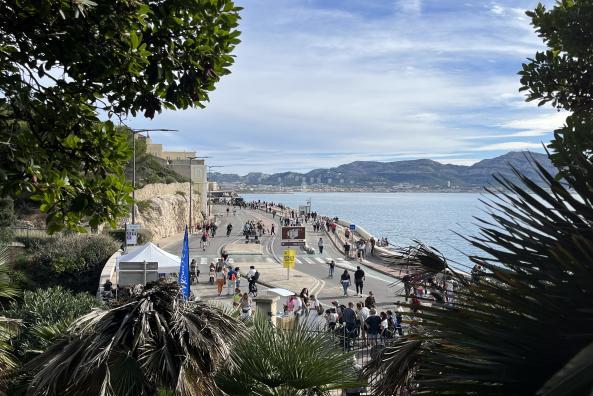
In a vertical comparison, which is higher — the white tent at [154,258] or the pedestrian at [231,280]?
the white tent at [154,258]

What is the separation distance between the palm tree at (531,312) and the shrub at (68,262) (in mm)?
25593

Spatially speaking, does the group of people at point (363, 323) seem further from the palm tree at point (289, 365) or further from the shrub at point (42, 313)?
the palm tree at point (289, 365)

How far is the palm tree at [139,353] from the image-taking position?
18.1ft

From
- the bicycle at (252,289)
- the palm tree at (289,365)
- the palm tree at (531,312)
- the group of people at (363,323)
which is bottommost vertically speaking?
the bicycle at (252,289)

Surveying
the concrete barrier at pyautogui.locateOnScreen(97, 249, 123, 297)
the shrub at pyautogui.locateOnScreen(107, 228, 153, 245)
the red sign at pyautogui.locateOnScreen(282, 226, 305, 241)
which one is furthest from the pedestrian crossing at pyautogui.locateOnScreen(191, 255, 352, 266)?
the concrete barrier at pyautogui.locateOnScreen(97, 249, 123, 297)

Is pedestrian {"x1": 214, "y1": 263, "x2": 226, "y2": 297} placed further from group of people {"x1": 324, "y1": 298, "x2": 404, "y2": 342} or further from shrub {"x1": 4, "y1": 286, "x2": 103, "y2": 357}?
shrub {"x1": 4, "y1": 286, "x2": 103, "y2": 357}

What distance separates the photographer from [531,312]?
8.40ft

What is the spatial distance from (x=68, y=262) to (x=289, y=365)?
24.2m

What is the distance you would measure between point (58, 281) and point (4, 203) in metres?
6.40

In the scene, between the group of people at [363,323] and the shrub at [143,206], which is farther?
the shrub at [143,206]

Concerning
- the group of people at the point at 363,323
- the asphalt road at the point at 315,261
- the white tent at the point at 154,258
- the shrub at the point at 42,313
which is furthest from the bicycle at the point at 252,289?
the shrub at the point at 42,313

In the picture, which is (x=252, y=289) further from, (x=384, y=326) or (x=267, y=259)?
(x=267, y=259)

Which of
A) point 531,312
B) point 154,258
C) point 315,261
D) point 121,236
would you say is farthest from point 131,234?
point 531,312

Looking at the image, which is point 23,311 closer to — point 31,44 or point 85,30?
point 31,44
